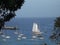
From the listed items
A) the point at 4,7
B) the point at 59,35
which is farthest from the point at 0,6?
the point at 59,35

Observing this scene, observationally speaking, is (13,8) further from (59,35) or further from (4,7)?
(59,35)

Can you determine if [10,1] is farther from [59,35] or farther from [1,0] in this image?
[59,35]

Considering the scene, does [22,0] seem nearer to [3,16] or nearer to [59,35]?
[3,16]

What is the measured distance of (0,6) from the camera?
525 inches

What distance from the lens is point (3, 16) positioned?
533 inches

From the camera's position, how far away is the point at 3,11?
13.6 meters

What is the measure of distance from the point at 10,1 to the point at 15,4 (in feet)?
1.80

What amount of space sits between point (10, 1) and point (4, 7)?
617 millimetres

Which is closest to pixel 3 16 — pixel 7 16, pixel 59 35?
pixel 7 16

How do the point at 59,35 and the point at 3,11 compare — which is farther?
the point at 59,35

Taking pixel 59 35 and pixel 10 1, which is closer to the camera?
pixel 10 1

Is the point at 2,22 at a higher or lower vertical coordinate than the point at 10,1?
lower

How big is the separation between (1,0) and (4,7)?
571 mm

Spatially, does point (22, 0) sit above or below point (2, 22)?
above
